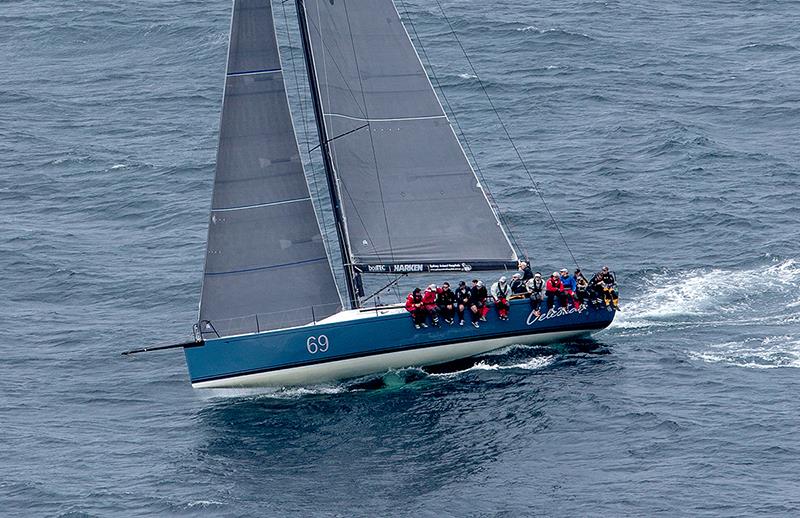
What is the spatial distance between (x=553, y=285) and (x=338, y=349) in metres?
7.88

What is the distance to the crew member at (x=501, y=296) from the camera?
169 ft

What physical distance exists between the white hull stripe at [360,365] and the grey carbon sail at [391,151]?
3076 mm

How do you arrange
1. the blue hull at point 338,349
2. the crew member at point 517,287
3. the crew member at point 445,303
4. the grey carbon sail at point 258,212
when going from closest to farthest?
the grey carbon sail at point 258,212 → the blue hull at point 338,349 → the crew member at point 445,303 → the crew member at point 517,287

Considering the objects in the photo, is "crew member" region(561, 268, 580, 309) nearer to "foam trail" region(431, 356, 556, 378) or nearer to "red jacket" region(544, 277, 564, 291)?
"red jacket" region(544, 277, 564, 291)

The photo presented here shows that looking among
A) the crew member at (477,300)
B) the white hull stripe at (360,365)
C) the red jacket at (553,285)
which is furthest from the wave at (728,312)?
the crew member at (477,300)

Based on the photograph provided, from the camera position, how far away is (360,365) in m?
51.0

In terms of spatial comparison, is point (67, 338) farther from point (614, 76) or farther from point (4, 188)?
point (614, 76)

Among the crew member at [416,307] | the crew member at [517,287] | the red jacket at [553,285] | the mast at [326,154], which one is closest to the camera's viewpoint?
the mast at [326,154]

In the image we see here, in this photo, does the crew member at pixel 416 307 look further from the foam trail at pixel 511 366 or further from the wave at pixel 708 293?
the wave at pixel 708 293

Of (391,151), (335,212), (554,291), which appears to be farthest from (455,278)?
(391,151)

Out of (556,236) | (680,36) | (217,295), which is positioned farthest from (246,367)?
(680,36)

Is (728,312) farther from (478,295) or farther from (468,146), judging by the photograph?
(468,146)

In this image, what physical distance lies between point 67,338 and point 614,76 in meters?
36.0

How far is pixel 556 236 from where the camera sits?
63.2m
